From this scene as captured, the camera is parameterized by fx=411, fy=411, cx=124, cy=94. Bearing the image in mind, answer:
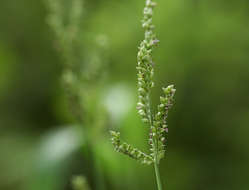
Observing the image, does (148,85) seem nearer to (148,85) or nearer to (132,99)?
(148,85)

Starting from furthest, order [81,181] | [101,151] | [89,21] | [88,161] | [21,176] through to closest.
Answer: [89,21], [21,176], [88,161], [101,151], [81,181]

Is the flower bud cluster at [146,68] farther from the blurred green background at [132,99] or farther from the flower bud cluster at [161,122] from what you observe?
the blurred green background at [132,99]

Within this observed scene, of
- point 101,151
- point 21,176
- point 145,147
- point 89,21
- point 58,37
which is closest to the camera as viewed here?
point 58,37

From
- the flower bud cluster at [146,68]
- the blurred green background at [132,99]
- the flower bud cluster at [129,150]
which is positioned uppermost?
the blurred green background at [132,99]

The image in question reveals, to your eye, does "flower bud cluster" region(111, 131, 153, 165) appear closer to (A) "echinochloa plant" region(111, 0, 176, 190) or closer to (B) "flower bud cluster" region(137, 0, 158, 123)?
(A) "echinochloa plant" region(111, 0, 176, 190)

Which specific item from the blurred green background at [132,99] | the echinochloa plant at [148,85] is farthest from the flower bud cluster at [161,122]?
the blurred green background at [132,99]

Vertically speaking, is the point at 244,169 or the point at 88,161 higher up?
the point at 88,161

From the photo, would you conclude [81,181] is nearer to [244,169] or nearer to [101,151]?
[101,151]

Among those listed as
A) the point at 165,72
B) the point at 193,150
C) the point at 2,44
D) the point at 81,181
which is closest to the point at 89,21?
the point at 2,44
